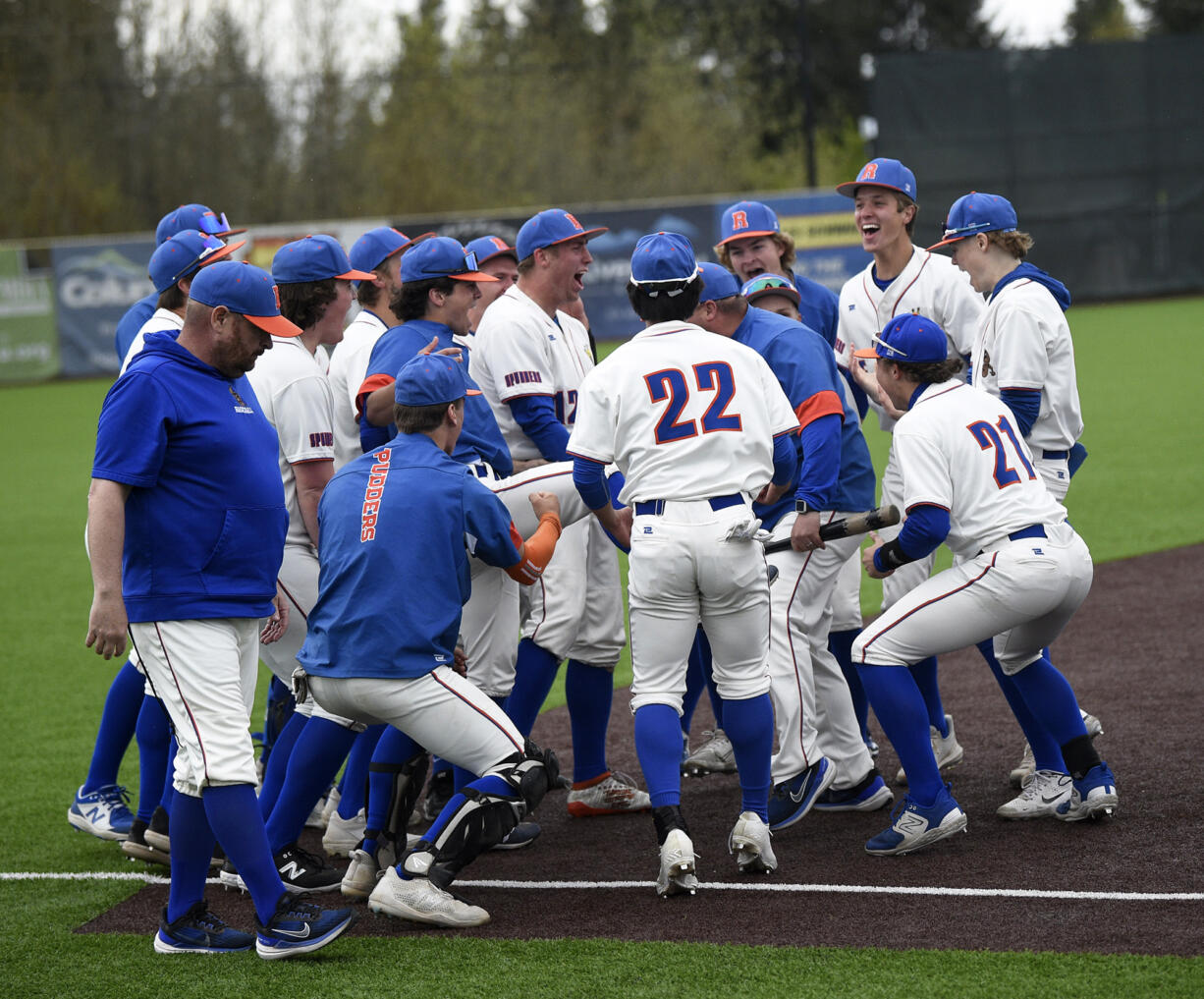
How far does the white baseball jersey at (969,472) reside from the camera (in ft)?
15.6

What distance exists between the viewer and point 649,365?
185 inches

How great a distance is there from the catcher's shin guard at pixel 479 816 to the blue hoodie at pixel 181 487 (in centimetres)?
92

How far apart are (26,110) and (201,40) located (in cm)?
528

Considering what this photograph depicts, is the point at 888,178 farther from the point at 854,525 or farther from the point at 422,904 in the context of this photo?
the point at 422,904

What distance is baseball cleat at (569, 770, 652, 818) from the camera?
5699 millimetres

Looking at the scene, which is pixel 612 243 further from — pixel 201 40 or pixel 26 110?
pixel 26 110

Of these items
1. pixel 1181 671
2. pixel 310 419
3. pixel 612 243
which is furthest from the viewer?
pixel 612 243

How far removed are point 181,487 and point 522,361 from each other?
6.02 feet

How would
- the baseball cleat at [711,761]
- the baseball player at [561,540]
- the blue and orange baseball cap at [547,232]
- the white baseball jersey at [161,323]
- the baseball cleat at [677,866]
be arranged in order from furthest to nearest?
the baseball cleat at [711,761] < the blue and orange baseball cap at [547,232] < the baseball player at [561,540] < the white baseball jersey at [161,323] < the baseball cleat at [677,866]

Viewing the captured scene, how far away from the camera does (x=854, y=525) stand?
518 cm

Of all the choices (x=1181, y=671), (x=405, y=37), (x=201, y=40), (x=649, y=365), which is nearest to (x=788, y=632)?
(x=649, y=365)

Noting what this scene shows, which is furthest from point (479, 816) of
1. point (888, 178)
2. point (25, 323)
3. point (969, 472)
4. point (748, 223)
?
point (25, 323)

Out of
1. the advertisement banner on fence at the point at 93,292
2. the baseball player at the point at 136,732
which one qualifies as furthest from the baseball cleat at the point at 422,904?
the advertisement banner on fence at the point at 93,292

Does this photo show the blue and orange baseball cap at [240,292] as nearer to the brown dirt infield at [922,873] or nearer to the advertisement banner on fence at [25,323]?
the brown dirt infield at [922,873]
